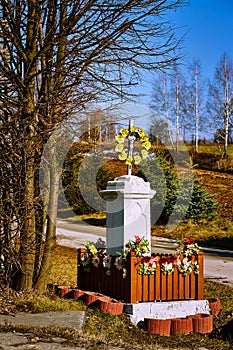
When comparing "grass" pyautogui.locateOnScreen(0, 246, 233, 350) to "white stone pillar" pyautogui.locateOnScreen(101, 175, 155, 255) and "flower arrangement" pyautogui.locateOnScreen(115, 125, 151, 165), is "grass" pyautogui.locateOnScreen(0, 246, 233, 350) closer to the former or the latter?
"white stone pillar" pyautogui.locateOnScreen(101, 175, 155, 255)

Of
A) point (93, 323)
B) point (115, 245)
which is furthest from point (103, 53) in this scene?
point (93, 323)

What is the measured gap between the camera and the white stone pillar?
7.62m

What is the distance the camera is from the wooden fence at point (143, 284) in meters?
6.98

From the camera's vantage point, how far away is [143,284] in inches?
278

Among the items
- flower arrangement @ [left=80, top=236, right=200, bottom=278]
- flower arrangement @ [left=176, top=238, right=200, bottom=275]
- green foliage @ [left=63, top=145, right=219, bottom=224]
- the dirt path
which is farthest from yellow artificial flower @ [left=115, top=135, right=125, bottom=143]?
the dirt path

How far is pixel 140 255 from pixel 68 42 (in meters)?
3.09

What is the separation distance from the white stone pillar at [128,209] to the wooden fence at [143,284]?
0.51 m

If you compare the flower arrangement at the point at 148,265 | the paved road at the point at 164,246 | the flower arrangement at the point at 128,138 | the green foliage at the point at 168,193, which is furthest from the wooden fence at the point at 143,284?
the green foliage at the point at 168,193

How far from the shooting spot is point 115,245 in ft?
25.9

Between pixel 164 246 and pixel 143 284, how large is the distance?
8.88 metres

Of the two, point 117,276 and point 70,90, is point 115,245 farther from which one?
point 70,90

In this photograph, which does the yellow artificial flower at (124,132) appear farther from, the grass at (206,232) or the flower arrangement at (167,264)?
the grass at (206,232)

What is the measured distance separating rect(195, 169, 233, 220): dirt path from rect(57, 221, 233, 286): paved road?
429cm

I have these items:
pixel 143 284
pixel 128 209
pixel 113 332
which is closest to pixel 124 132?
pixel 128 209
